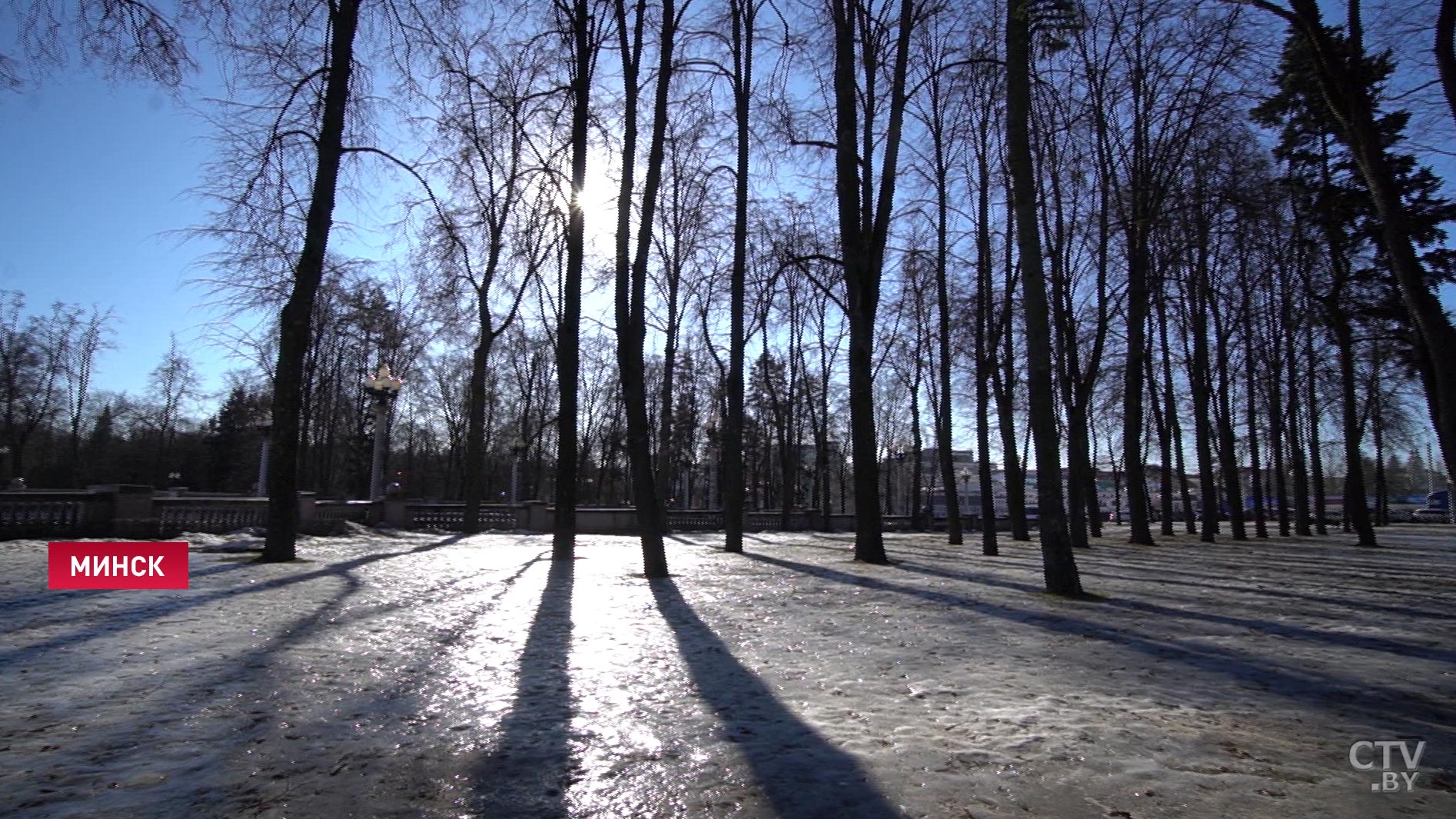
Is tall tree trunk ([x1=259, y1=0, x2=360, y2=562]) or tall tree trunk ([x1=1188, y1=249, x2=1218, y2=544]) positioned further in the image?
tall tree trunk ([x1=1188, y1=249, x2=1218, y2=544])

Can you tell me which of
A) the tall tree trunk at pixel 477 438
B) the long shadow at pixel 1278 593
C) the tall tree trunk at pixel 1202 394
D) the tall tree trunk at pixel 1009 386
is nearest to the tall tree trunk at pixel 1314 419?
the tall tree trunk at pixel 1202 394

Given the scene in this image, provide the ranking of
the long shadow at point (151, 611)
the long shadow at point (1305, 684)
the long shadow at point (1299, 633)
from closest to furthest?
1. the long shadow at point (1305, 684)
2. the long shadow at point (151, 611)
3. the long shadow at point (1299, 633)

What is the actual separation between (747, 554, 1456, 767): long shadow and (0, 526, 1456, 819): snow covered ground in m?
0.03

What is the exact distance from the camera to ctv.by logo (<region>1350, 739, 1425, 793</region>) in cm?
328

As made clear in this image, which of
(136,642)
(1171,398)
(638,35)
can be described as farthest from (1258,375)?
(136,642)

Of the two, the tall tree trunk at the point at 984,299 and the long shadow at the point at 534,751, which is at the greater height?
the tall tree trunk at the point at 984,299

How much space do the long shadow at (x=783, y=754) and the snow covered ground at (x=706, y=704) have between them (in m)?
0.02

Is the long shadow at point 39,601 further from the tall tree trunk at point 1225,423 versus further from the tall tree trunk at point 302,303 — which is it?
the tall tree trunk at point 1225,423

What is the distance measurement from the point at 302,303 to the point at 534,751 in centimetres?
1123

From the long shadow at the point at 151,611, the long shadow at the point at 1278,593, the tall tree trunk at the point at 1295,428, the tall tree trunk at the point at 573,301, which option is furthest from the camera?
the tall tree trunk at the point at 1295,428

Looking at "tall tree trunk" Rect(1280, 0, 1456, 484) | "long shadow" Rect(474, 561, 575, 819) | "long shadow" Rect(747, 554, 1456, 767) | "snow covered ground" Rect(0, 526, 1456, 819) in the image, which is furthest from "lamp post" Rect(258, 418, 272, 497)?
"tall tree trunk" Rect(1280, 0, 1456, 484)

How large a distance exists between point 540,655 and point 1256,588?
10.4 metres

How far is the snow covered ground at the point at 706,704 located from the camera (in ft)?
10.2

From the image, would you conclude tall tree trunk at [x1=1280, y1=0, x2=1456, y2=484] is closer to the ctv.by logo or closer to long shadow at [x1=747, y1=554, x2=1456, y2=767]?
long shadow at [x1=747, y1=554, x2=1456, y2=767]
